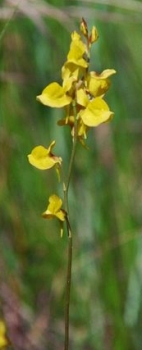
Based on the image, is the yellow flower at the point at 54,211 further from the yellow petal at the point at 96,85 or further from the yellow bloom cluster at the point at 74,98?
the yellow petal at the point at 96,85

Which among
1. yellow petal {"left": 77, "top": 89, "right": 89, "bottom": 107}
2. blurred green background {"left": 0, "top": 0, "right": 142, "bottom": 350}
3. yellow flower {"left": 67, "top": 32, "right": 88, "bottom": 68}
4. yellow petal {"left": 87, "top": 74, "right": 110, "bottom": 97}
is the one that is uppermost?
yellow flower {"left": 67, "top": 32, "right": 88, "bottom": 68}

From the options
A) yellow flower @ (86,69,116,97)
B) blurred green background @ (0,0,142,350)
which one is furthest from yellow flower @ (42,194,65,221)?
blurred green background @ (0,0,142,350)

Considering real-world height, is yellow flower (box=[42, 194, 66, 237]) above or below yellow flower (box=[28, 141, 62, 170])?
below

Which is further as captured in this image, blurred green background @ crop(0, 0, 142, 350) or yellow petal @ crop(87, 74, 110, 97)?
blurred green background @ crop(0, 0, 142, 350)

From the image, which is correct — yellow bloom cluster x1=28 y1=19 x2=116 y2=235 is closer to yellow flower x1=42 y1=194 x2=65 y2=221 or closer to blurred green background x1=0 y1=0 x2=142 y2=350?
yellow flower x1=42 y1=194 x2=65 y2=221

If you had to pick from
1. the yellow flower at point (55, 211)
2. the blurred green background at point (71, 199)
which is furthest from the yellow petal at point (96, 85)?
the blurred green background at point (71, 199)
